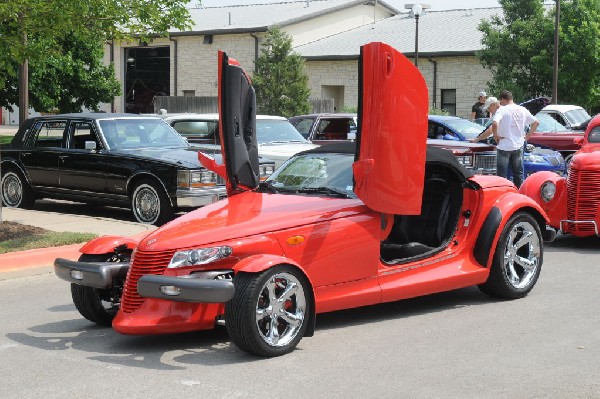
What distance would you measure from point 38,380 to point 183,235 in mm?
1413

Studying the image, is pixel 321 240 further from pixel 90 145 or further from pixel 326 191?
pixel 90 145

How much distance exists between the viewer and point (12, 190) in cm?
1620

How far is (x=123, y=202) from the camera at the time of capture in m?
14.7

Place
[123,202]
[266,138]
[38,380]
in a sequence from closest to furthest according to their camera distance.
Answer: [38,380], [123,202], [266,138]

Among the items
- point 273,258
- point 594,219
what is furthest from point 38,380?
point 594,219

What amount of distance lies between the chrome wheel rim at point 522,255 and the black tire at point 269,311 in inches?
98.5

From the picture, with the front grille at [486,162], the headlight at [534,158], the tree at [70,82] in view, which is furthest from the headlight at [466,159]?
the tree at [70,82]

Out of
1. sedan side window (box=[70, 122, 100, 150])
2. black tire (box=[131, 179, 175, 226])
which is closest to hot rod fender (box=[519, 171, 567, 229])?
black tire (box=[131, 179, 175, 226])

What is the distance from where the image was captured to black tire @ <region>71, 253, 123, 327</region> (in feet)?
25.2

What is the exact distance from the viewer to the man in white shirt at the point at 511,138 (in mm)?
14805

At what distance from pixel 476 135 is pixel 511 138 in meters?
4.57

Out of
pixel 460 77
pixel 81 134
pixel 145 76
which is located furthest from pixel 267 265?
pixel 145 76

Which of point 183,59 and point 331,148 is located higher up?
point 183,59

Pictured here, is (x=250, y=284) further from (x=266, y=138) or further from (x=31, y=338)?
(x=266, y=138)
